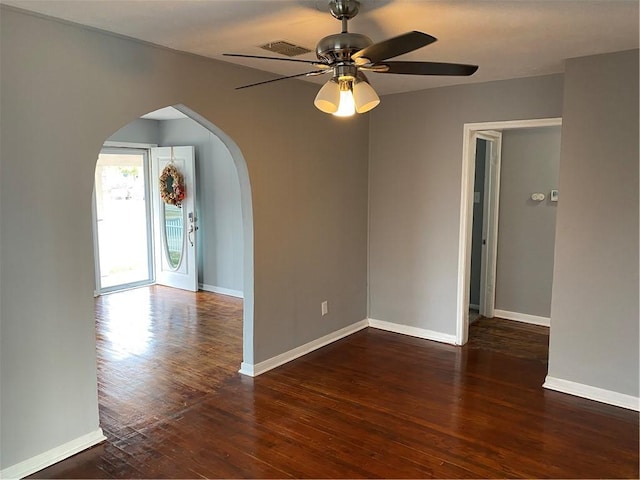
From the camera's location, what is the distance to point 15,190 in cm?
254

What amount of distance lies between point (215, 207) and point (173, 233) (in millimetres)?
838

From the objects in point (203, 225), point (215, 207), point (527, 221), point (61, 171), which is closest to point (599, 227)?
point (527, 221)

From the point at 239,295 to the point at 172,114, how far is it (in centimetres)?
261

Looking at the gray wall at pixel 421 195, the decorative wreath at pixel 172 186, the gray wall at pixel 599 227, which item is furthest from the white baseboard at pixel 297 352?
the decorative wreath at pixel 172 186

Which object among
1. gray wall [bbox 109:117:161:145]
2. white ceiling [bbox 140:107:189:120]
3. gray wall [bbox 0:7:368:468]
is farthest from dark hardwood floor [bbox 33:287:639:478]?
gray wall [bbox 109:117:161:145]

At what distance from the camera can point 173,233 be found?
7242mm

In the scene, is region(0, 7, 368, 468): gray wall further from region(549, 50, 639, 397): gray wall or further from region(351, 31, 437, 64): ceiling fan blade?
region(549, 50, 639, 397): gray wall

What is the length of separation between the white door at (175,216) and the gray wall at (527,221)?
4.13m

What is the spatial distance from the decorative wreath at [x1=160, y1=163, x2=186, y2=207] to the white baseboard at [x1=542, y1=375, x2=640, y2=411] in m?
5.23

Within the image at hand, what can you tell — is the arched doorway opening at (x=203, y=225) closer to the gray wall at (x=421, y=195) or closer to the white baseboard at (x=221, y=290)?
the white baseboard at (x=221, y=290)

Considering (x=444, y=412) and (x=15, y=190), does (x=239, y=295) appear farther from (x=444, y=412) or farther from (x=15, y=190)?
(x=15, y=190)

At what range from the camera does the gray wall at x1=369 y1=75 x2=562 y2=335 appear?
14.8 feet

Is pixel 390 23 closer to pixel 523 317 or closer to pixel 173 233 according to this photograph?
pixel 523 317

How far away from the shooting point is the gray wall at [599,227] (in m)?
3.32
